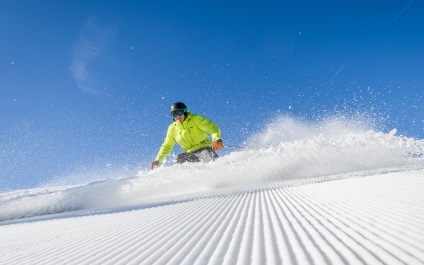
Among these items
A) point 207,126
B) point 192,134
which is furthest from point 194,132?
point 207,126

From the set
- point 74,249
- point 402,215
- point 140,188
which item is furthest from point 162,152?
point 402,215

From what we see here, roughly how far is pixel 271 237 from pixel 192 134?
28.2ft

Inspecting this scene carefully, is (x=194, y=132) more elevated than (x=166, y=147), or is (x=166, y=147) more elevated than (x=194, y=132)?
(x=194, y=132)

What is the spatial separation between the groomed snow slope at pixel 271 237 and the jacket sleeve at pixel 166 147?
25.1 ft

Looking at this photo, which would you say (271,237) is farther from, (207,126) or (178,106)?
(207,126)

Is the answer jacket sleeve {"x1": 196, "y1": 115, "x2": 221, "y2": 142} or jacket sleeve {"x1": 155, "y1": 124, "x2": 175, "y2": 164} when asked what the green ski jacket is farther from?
jacket sleeve {"x1": 155, "y1": 124, "x2": 175, "y2": 164}

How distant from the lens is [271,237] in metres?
2.02

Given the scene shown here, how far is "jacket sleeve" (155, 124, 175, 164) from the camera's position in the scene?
11164 mm

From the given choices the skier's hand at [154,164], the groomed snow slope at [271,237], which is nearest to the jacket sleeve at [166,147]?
the skier's hand at [154,164]

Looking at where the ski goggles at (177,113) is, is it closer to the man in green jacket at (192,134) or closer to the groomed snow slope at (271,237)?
the man in green jacket at (192,134)

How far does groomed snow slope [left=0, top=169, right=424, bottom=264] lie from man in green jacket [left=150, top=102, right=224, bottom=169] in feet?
22.4

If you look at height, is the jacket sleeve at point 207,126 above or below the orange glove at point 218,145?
above

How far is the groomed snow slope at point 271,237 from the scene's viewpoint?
61.7 inches

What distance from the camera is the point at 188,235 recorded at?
2.41 m
